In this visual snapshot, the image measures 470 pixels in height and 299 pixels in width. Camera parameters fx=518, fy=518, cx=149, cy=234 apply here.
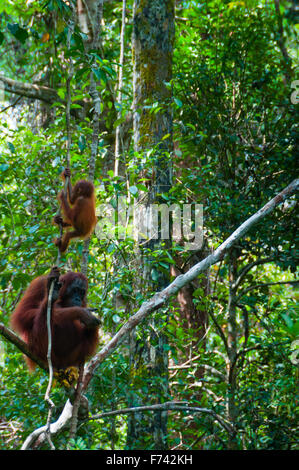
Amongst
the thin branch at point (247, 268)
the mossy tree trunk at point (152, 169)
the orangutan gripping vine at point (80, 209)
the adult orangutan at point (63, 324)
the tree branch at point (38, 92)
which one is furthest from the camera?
the tree branch at point (38, 92)

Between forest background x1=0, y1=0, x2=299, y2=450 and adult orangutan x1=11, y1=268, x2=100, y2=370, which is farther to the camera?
forest background x1=0, y1=0, x2=299, y2=450

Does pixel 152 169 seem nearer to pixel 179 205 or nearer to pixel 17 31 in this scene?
pixel 179 205

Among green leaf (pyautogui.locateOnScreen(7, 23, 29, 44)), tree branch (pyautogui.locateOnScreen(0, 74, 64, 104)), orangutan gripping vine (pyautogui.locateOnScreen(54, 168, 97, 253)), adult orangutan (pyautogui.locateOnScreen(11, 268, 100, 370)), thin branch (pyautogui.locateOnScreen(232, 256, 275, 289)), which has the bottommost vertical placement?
adult orangutan (pyautogui.locateOnScreen(11, 268, 100, 370))

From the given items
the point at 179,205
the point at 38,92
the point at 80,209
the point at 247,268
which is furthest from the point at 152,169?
the point at 38,92

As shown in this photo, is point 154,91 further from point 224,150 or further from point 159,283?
point 159,283

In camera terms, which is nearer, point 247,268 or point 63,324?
point 63,324

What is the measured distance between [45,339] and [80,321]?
10.5 inches

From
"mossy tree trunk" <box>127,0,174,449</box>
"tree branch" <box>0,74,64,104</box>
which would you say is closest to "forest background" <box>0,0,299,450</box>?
"mossy tree trunk" <box>127,0,174,449</box>

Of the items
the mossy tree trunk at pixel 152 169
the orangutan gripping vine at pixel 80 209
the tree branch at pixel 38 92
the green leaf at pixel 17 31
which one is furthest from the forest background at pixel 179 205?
the tree branch at pixel 38 92

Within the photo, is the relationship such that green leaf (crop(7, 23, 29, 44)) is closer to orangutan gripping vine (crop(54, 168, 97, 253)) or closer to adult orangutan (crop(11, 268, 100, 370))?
orangutan gripping vine (crop(54, 168, 97, 253))

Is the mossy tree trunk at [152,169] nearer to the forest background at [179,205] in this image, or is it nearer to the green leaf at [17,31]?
A: the forest background at [179,205]

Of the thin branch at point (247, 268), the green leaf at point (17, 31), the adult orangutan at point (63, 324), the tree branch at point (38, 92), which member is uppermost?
the tree branch at point (38, 92)

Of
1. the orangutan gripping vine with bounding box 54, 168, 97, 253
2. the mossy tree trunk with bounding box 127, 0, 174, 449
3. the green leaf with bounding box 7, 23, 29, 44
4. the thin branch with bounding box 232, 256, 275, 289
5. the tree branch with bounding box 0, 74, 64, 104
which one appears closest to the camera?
the green leaf with bounding box 7, 23, 29, 44
